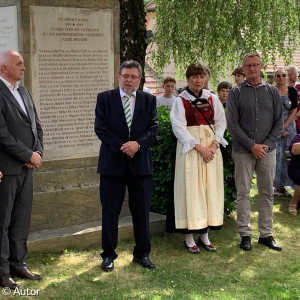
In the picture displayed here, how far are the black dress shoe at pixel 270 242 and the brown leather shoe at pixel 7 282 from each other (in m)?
3.01

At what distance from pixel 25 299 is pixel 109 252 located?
43.2 inches

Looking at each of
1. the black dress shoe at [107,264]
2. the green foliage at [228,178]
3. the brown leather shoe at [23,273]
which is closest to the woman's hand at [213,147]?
the green foliage at [228,178]

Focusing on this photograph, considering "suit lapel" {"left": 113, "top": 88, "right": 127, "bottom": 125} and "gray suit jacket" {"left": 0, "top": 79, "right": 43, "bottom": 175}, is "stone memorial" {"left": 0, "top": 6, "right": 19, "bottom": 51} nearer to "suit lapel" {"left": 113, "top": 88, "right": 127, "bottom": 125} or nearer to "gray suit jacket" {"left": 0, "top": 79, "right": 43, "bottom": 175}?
"gray suit jacket" {"left": 0, "top": 79, "right": 43, "bottom": 175}

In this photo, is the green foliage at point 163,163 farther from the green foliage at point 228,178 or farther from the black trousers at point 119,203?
the black trousers at point 119,203

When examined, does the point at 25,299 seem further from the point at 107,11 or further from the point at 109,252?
the point at 107,11

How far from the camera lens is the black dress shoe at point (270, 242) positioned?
6.78m

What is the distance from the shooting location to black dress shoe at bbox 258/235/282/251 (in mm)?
6777

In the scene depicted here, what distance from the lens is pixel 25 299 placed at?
5074mm

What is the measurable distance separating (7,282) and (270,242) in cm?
310

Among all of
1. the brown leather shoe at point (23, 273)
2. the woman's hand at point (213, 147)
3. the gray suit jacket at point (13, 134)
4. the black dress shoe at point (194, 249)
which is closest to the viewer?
the gray suit jacket at point (13, 134)

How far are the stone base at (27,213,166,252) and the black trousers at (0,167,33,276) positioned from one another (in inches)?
25.4

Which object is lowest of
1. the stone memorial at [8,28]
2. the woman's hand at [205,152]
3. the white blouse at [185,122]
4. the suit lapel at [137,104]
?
the woman's hand at [205,152]

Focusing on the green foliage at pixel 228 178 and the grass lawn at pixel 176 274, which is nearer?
the grass lawn at pixel 176 274

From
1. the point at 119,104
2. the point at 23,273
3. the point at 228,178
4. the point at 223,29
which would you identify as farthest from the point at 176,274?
the point at 223,29
